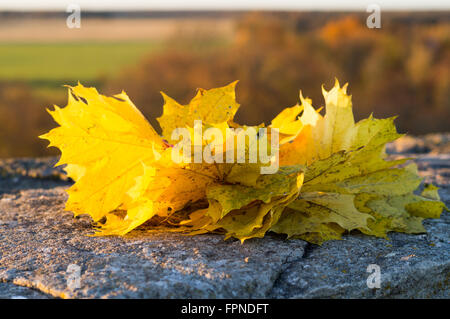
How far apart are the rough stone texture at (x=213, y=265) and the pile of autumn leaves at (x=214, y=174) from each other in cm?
4

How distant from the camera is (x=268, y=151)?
1004mm

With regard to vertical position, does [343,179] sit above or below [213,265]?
above

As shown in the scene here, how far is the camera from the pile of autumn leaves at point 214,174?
104cm

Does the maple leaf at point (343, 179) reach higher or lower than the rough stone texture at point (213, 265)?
higher

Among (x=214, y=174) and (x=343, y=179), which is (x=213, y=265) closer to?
(x=214, y=174)

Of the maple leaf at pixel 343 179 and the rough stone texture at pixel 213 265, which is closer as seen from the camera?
the rough stone texture at pixel 213 265

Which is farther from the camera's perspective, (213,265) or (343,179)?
(343,179)

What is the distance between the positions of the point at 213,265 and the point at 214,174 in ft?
0.60

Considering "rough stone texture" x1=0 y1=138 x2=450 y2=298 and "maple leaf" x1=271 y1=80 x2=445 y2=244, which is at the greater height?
"maple leaf" x1=271 y1=80 x2=445 y2=244

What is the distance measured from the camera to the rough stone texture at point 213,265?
91cm

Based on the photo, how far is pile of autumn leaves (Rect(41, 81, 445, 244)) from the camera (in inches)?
40.9

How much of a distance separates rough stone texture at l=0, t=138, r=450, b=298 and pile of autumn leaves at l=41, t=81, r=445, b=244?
1.5 inches

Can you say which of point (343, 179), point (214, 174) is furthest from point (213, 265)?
point (343, 179)

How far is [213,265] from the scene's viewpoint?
98 centimetres
